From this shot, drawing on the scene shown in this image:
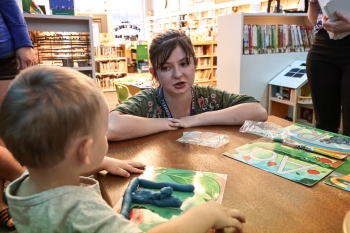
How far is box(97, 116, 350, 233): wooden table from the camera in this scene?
1.87 ft

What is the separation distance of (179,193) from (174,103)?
0.71 metres

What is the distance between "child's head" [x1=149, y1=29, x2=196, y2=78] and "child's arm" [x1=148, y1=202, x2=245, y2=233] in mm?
809

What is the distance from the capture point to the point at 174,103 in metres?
1.35

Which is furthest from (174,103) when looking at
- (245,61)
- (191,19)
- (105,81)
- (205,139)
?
(191,19)

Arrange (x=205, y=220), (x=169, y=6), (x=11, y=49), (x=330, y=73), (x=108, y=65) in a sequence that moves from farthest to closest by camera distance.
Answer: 1. (x=169, y=6)
2. (x=108, y=65)
3. (x=11, y=49)
4. (x=330, y=73)
5. (x=205, y=220)

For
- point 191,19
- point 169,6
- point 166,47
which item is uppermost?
point 169,6

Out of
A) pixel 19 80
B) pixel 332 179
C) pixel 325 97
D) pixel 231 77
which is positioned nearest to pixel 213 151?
pixel 332 179

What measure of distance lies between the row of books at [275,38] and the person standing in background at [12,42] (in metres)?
2.17

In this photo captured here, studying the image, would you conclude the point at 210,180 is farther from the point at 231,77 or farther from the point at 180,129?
the point at 231,77

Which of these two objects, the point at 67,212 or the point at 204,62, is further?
the point at 204,62

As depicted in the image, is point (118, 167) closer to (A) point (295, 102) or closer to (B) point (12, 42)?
(B) point (12, 42)

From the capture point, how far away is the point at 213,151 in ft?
3.06

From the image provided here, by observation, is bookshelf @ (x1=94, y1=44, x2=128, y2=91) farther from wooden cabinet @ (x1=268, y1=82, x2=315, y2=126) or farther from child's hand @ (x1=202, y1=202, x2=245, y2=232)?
child's hand @ (x1=202, y1=202, x2=245, y2=232)

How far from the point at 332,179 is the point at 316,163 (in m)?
0.10
